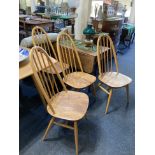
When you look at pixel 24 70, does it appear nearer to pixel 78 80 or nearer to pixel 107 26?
pixel 78 80

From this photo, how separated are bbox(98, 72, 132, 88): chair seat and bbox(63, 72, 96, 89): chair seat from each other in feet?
0.54

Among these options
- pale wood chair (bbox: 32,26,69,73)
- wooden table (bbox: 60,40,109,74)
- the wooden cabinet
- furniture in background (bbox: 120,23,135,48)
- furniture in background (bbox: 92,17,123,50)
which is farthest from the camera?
furniture in background (bbox: 120,23,135,48)

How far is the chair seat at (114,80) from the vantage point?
6.42 ft

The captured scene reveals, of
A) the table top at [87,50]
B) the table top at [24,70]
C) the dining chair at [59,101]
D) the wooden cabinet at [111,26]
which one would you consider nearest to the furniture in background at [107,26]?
the wooden cabinet at [111,26]

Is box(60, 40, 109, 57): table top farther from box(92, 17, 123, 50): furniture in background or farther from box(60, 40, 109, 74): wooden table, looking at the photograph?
box(92, 17, 123, 50): furniture in background

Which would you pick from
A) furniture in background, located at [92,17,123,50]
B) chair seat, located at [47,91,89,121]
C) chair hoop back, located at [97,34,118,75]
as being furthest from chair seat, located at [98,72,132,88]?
furniture in background, located at [92,17,123,50]

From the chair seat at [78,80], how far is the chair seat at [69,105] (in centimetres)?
18

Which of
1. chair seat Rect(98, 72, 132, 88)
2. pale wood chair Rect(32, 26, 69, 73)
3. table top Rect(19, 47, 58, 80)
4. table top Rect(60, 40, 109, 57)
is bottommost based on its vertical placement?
chair seat Rect(98, 72, 132, 88)

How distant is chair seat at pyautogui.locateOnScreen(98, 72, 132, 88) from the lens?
1.96 meters

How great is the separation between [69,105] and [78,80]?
50cm

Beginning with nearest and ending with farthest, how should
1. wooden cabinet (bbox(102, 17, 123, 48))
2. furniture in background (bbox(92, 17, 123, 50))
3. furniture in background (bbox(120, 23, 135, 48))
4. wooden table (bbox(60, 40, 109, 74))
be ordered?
1. wooden table (bbox(60, 40, 109, 74))
2. furniture in background (bbox(92, 17, 123, 50))
3. wooden cabinet (bbox(102, 17, 123, 48))
4. furniture in background (bbox(120, 23, 135, 48))

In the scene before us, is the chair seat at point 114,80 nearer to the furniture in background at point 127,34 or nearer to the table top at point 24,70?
the table top at point 24,70
